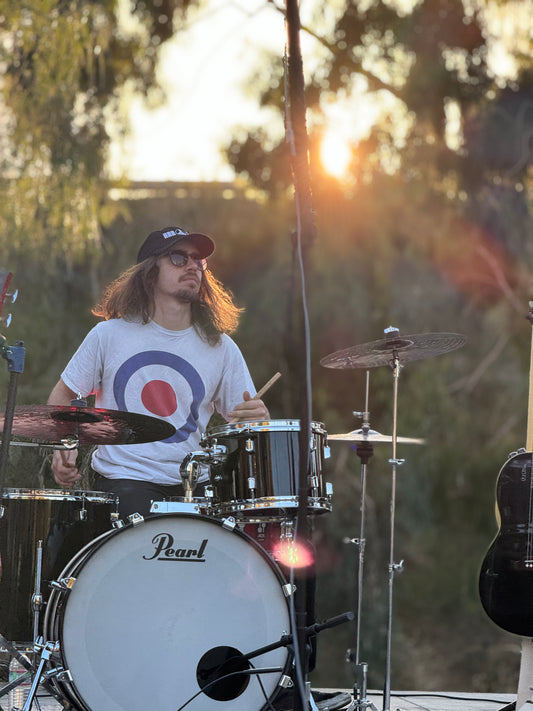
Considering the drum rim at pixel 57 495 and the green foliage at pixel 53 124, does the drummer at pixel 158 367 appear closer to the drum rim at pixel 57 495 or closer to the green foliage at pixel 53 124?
the drum rim at pixel 57 495

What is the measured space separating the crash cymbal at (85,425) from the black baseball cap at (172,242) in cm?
97

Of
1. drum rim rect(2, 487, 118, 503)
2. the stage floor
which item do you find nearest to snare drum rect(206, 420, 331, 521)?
drum rim rect(2, 487, 118, 503)

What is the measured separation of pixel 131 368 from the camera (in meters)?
4.15

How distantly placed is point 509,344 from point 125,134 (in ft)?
16.2

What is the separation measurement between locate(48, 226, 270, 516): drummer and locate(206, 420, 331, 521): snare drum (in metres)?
0.17

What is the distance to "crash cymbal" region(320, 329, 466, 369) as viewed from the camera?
4078 mm

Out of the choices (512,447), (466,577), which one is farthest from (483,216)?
(466,577)

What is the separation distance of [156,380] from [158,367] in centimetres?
6

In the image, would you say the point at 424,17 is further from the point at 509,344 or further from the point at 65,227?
the point at 65,227

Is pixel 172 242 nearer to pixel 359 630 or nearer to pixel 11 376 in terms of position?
pixel 11 376

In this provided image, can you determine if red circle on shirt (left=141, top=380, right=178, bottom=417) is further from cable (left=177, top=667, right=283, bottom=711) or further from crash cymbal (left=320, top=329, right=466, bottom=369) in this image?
cable (left=177, top=667, right=283, bottom=711)

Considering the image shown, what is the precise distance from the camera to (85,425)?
11.6 ft

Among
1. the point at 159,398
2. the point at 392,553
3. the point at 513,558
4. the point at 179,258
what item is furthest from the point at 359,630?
the point at 179,258

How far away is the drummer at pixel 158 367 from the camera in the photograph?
157 inches
